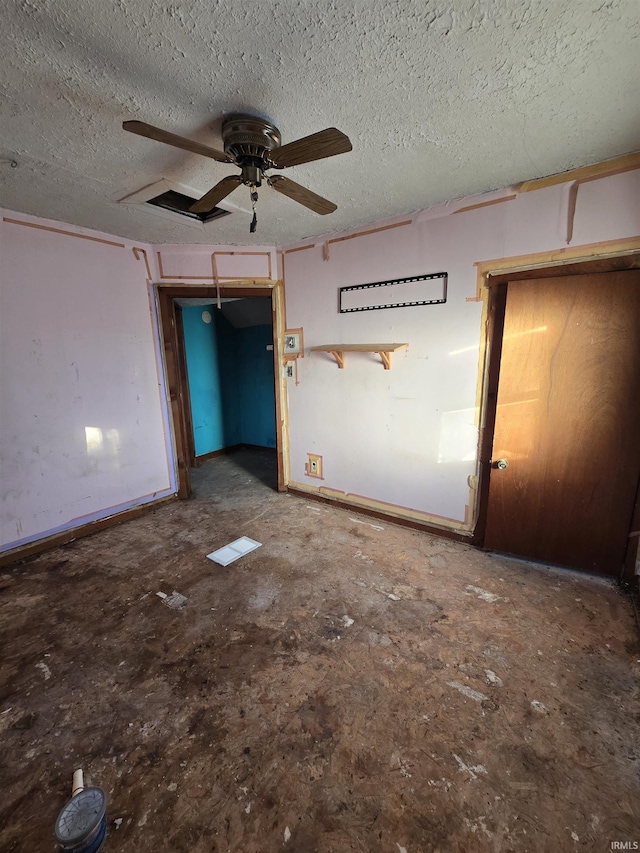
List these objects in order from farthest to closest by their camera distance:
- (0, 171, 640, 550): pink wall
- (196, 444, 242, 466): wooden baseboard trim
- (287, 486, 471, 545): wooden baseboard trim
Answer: (196, 444, 242, 466): wooden baseboard trim, (287, 486, 471, 545): wooden baseboard trim, (0, 171, 640, 550): pink wall

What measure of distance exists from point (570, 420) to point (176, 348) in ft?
11.9

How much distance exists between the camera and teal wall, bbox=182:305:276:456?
5.08 metres

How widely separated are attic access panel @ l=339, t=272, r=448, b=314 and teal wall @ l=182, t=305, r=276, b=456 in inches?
93.0

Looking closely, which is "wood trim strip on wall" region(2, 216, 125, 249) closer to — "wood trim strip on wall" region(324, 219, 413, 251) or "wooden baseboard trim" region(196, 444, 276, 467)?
"wood trim strip on wall" region(324, 219, 413, 251)

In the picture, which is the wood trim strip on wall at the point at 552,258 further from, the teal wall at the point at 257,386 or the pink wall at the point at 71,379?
the teal wall at the point at 257,386

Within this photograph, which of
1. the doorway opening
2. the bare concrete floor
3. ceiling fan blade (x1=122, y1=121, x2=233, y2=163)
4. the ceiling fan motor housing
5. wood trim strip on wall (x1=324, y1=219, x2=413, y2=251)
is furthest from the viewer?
the doorway opening

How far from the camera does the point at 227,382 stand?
5598mm

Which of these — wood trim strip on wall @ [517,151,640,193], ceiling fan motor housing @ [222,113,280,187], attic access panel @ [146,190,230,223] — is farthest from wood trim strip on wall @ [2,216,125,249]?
wood trim strip on wall @ [517,151,640,193]

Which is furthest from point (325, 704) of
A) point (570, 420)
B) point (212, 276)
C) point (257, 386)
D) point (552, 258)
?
point (257, 386)

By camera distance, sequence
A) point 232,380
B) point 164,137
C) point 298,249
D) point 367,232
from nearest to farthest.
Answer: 1. point 164,137
2. point 367,232
3. point 298,249
4. point 232,380

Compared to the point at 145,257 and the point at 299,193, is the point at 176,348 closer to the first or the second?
the point at 145,257

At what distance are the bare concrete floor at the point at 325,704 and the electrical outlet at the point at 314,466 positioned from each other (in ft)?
3.81

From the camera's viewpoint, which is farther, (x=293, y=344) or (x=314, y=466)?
(x=314, y=466)

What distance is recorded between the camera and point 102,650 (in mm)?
1879
